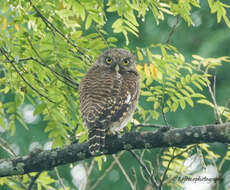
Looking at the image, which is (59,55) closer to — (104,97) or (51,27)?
(51,27)

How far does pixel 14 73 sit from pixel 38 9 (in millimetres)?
736

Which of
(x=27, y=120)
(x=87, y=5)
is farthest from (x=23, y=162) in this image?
(x=27, y=120)

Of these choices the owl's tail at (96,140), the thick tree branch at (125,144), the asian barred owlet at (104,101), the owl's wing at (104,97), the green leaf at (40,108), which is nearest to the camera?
the thick tree branch at (125,144)

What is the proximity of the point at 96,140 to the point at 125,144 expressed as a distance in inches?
12.4

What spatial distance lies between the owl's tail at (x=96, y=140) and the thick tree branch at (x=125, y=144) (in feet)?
0.22

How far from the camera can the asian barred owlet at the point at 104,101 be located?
529cm

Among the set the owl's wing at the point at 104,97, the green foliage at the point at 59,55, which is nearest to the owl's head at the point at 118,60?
the owl's wing at the point at 104,97

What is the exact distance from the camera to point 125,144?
4871mm

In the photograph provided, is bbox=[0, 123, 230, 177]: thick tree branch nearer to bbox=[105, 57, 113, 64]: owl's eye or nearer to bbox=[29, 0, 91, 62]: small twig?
bbox=[29, 0, 91, 62]: small twig

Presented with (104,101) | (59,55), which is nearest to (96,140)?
(104,101)

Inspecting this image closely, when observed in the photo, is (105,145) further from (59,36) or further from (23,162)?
(59,36)

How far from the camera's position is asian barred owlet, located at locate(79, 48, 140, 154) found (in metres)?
5.29

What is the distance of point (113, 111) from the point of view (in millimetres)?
5496

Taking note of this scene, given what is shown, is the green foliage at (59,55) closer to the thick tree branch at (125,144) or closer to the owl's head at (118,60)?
the thick tree branch at (125,144)
